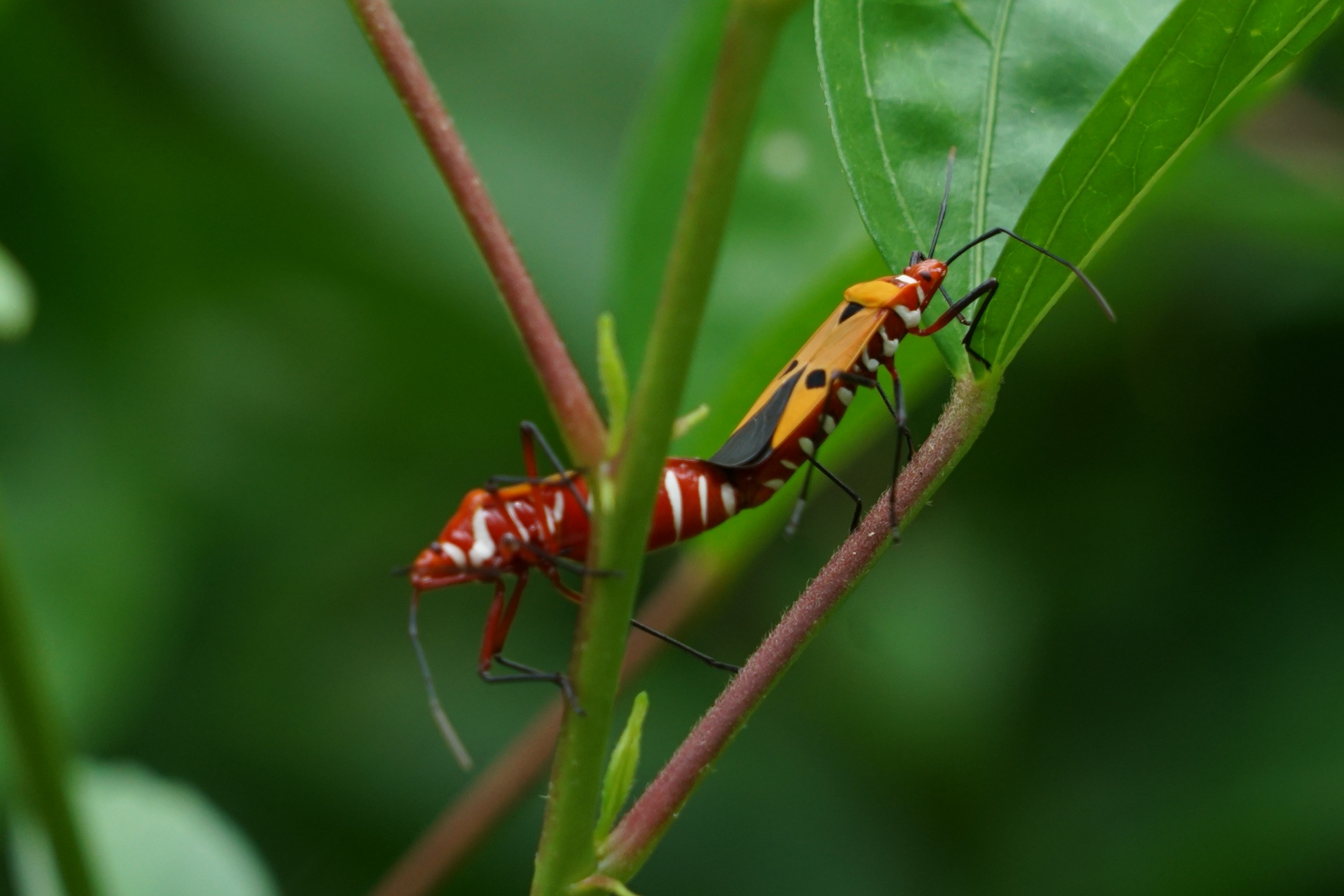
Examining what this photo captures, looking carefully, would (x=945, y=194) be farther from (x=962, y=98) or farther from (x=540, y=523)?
(x=540, y=523)

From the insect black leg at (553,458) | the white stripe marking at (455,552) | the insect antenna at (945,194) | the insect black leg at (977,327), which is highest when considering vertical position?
the insect antenna at (945,194)

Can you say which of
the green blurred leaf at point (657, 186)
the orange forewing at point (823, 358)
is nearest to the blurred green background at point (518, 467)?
the green blurred leaf at point (657, 186)

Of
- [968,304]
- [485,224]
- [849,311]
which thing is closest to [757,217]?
[849,311]

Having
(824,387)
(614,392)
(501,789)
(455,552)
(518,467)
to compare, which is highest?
(614,392)

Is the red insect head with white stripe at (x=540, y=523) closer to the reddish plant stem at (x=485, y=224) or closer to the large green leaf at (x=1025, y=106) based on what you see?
the large green leaf at (x=1025, y=106)

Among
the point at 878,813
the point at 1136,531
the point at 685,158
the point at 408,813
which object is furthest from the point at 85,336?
the point at 1136,531
